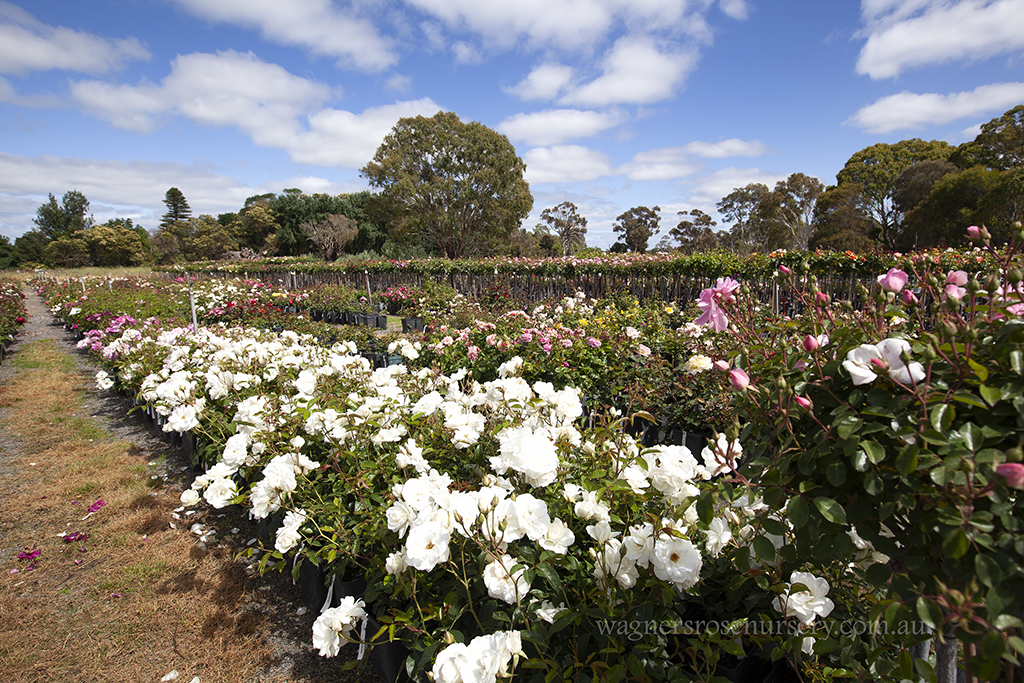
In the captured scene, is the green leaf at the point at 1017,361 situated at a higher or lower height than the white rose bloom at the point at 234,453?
higher

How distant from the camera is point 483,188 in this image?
28.0 metres

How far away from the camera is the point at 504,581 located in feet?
3.52

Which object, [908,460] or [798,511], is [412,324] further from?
[908,460]

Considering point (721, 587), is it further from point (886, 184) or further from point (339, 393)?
point (886, 184)

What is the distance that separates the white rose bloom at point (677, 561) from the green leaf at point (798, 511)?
32 cm

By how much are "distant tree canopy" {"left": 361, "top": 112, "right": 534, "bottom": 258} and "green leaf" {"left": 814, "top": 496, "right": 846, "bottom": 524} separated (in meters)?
28.4

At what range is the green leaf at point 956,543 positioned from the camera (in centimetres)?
58

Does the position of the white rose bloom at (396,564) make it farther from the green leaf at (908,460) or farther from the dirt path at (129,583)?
the green leaf at (908,460)

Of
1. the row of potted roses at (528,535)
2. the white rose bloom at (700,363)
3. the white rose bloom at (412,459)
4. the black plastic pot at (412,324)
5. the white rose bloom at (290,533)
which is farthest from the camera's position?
the black plastic pot at (412,324)

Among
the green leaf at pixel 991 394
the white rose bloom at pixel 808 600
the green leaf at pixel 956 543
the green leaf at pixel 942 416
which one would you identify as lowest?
the white rose bloom at pixel 808 600

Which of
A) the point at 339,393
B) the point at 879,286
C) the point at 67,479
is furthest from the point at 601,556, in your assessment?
the point at 67,479

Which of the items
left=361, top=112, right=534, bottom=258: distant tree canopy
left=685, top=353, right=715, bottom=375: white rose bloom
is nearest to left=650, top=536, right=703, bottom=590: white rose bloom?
left=685, top=353, right=715, bottom=375: white rose bloom

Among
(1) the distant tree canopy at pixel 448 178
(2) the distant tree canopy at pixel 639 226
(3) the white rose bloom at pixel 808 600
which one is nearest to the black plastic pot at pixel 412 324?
(3) the white rose bloom at pixel 808 600

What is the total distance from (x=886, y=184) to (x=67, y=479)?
34669 millimetres
